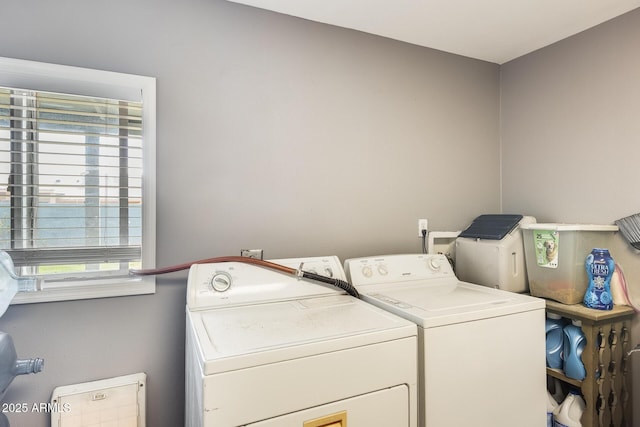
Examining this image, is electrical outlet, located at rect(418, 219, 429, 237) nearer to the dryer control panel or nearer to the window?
the dryer control panel

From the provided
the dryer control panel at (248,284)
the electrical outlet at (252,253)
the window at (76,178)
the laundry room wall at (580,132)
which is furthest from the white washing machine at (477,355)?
the window at (76,178)

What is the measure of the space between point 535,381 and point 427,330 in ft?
2.20

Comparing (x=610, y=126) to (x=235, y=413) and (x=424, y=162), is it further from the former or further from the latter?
(x=235, y=413)

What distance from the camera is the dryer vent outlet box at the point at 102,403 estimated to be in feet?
4.48

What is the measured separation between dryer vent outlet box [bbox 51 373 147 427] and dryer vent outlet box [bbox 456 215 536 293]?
1852 mm

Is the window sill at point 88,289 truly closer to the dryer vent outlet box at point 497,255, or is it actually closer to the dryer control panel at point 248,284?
the dryer control panel at point 248,284

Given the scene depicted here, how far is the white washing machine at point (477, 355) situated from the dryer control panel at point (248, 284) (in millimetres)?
264

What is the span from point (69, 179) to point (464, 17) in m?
2.12

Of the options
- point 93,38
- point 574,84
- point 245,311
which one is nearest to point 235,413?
point 245,311

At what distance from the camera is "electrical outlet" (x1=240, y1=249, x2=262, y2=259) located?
1.72 metres

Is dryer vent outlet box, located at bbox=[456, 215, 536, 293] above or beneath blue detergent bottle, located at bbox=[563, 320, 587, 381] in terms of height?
above

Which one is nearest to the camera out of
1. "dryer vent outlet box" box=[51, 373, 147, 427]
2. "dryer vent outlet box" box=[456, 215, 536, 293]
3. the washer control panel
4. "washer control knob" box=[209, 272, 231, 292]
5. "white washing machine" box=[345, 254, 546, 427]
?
"white washing machine" box=[345, 254, 546, 427]

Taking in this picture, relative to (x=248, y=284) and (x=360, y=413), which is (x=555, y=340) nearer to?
(x=360, y=413)

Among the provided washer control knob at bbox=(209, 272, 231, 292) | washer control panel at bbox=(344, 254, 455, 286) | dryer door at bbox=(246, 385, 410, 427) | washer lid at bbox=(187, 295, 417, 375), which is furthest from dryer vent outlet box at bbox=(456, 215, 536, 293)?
washer control knob at bbox=(209, 272, 231, 292)
